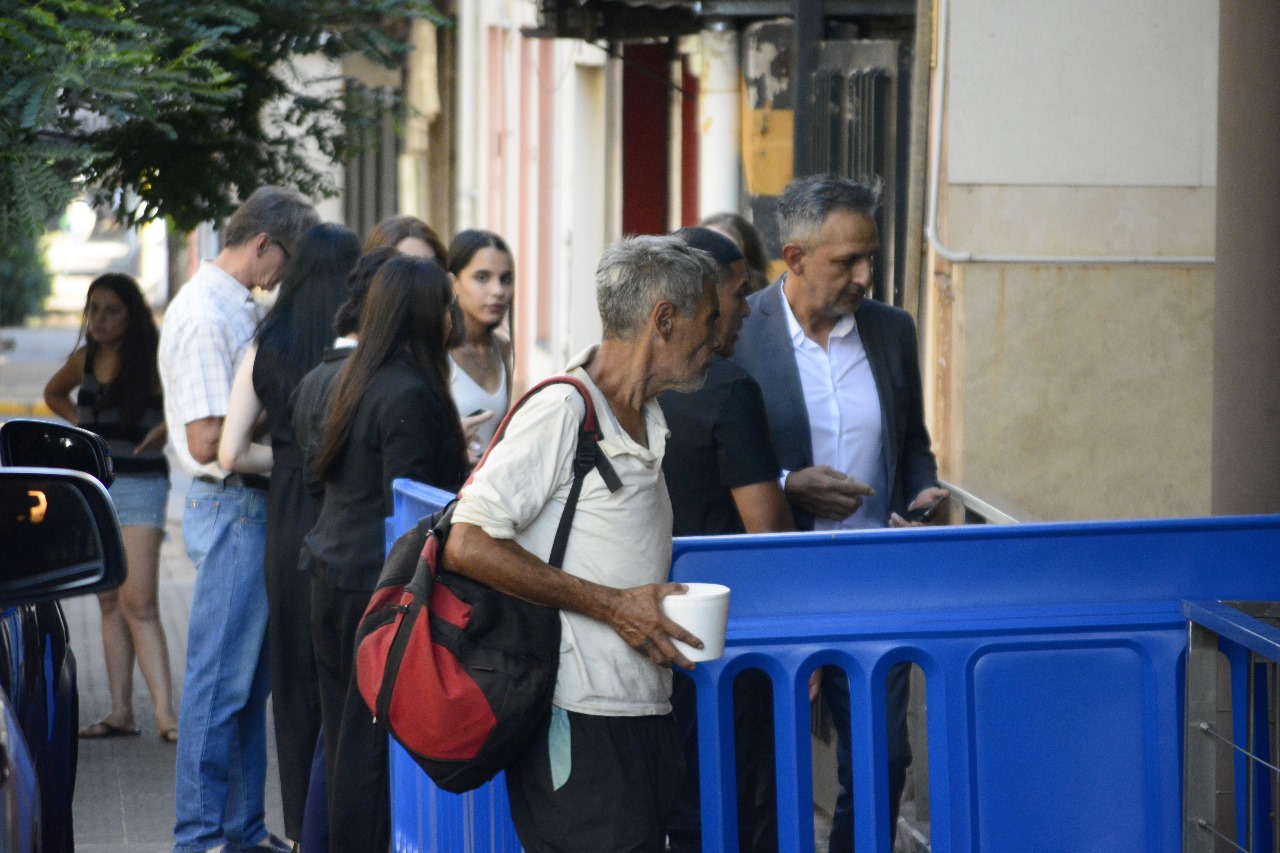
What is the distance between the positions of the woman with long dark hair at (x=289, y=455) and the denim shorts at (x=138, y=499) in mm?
1399

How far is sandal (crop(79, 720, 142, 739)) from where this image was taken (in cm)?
688

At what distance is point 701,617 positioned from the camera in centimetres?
310

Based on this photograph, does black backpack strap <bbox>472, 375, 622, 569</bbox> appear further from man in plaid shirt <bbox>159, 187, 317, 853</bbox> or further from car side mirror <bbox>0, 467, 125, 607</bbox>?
man in plaid shirt <bbox>159, 187, 317, 853</bbox>

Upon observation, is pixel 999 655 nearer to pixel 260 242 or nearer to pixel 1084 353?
pixel 260 242

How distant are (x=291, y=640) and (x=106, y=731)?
6.72 ft

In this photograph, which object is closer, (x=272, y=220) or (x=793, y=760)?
(x=793, y=760)

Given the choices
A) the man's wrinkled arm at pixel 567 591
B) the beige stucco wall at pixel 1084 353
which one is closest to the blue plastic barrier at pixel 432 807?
the man's wrinkled arm at pixel 567 591

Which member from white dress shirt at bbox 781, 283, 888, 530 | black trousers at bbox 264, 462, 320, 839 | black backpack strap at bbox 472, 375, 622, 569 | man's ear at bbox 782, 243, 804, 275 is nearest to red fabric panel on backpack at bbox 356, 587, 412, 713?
black backpack strap at bbox 472, 375, 622, 569

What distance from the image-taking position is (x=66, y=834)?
377 cm

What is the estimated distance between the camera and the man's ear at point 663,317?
10.5 ft

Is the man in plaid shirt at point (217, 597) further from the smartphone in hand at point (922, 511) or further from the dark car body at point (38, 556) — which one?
the dark car body at point (38, 556)

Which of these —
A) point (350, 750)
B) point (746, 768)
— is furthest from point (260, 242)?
point (746, 768)

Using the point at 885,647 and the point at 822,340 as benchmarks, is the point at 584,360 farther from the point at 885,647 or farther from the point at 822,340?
the point at 822,340

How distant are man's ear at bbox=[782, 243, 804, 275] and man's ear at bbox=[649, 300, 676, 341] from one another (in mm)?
1500
